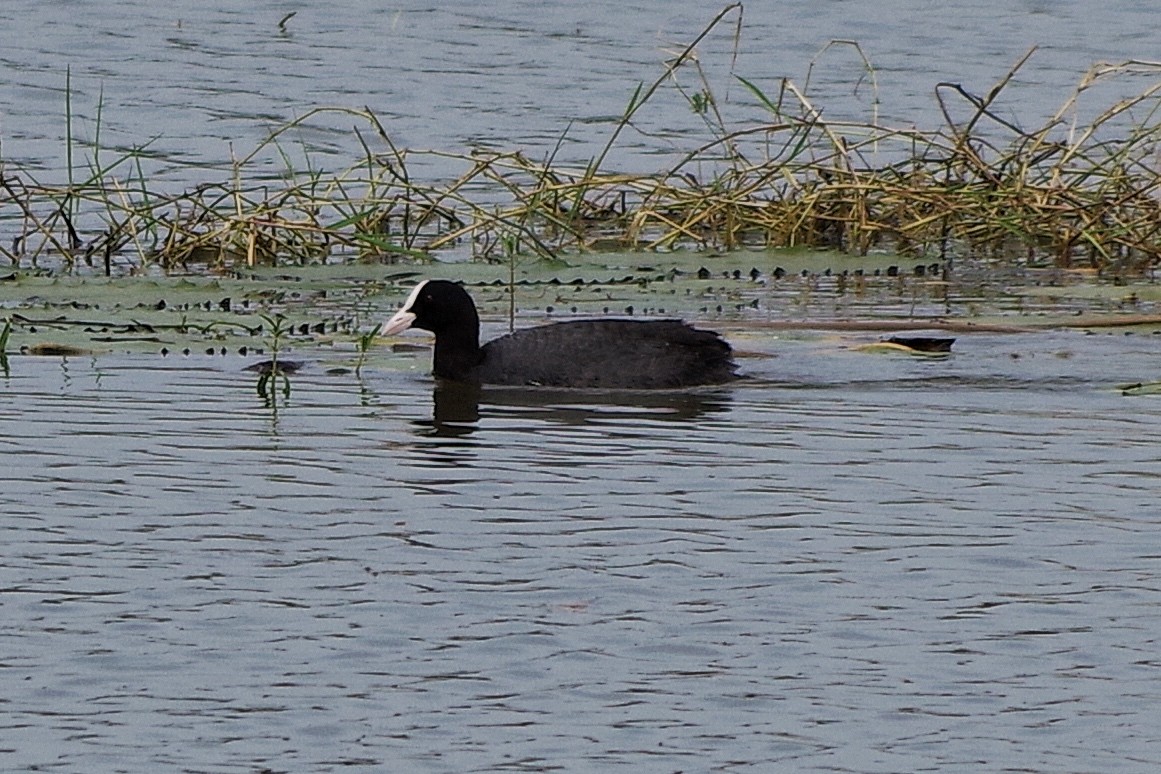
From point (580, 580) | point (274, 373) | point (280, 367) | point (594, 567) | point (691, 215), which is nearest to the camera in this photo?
point (580, 580)

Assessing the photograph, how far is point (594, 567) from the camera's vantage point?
7316 millimetres

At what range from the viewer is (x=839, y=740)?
5836 millimetres

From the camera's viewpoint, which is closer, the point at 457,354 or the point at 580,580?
the point at 580,580

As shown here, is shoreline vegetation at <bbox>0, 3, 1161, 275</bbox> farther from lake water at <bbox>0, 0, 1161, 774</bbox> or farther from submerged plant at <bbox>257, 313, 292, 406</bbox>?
submerged plant at <bbox>257, 313, 292, 406</bbox>

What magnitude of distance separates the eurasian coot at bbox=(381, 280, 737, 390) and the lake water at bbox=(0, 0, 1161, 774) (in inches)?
6.3

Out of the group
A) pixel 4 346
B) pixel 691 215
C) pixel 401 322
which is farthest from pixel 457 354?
pixel 691 215

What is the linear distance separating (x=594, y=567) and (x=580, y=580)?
159 mm

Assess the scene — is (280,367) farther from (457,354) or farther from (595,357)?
(595,357)

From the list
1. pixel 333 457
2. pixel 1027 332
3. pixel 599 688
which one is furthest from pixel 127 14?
pixel 599 688

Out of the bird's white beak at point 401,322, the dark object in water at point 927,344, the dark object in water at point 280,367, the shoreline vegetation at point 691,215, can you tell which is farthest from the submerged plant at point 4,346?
the dark object in water at point 927,344

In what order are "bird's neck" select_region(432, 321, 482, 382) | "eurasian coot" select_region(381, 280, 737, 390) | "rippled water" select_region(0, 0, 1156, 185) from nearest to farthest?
→ 1. "eurasian coot" select_region(381, 280, 737, 390)
2. "bird's neck" select_region(432, 321, 482, 382)
3. "rippled water" select_region(0, 0, 1156, 185)

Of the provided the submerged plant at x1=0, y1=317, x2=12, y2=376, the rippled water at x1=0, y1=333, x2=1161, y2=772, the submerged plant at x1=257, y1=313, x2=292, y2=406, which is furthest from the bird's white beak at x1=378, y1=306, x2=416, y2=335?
the submerged plant at x1=0, y1=317, x2=12, y2=376

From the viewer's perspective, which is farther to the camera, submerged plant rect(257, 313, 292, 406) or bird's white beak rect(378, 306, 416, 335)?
bird's white beak rect(378, 306, 416, 335)

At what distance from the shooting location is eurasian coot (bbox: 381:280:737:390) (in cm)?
1080
